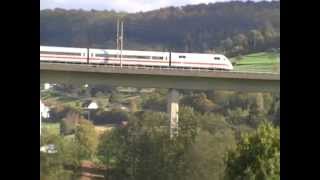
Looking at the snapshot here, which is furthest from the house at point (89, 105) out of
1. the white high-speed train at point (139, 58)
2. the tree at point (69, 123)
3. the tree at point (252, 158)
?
the tree at point (252, 158)

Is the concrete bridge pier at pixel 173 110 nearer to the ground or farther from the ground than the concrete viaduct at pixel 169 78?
nearer to the ground

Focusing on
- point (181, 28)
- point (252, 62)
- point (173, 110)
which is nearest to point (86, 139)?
point (173, 110)

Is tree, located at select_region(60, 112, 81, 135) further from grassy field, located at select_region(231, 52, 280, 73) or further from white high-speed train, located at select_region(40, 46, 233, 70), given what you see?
grassy field, located at select_region(231, 52, 280, 73)

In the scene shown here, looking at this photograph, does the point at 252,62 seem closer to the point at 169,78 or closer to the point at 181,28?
the point at 181,28

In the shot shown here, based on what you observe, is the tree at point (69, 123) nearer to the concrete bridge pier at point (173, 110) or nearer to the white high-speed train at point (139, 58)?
the white high-speed train at point (139, 58)

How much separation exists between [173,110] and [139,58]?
0.22m

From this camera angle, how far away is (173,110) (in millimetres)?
1435

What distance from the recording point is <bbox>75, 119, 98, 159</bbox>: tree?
119cm

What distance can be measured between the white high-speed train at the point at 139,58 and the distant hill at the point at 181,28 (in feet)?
0.10

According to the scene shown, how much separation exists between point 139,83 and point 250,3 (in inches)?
17.4

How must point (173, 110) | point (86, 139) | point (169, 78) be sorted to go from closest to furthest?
point (86, 139)
point (173, 110)
point (169, 78)

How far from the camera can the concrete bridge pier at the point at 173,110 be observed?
1359 millimetres
